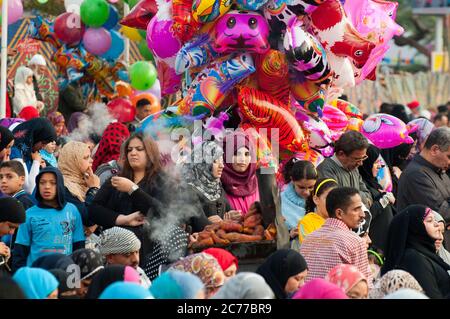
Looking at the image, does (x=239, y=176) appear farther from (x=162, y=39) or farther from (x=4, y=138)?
(x=162, y=39)

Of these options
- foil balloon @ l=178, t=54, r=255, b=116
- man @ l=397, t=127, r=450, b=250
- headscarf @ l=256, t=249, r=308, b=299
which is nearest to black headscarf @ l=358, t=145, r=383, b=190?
man @ l=397, t=127, r=450, b=250

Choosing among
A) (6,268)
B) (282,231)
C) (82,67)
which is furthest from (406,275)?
(82,67)

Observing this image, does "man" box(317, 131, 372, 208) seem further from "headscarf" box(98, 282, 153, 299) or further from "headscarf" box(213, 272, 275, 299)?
"headscarf" box(98, 282, 153, 299)

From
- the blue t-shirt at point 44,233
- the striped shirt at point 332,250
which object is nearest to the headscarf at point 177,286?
the striped shirt at point 332,250

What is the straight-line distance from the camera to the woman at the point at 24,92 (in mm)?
14969

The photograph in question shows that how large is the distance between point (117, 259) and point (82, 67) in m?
8.51

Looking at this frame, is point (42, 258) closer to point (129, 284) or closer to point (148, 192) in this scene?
point (148, 192)

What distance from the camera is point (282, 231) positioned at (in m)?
8.55

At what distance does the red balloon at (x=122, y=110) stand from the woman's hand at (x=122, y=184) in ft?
20.0

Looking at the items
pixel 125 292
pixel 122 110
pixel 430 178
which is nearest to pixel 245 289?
pixel 125 292

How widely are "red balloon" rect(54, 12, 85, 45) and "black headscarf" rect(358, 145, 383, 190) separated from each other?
6.17 meters

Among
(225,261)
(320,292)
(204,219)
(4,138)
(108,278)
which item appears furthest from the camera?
(4,138)

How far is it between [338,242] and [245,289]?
81.4 inches

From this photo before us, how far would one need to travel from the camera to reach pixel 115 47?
54.5 feet
